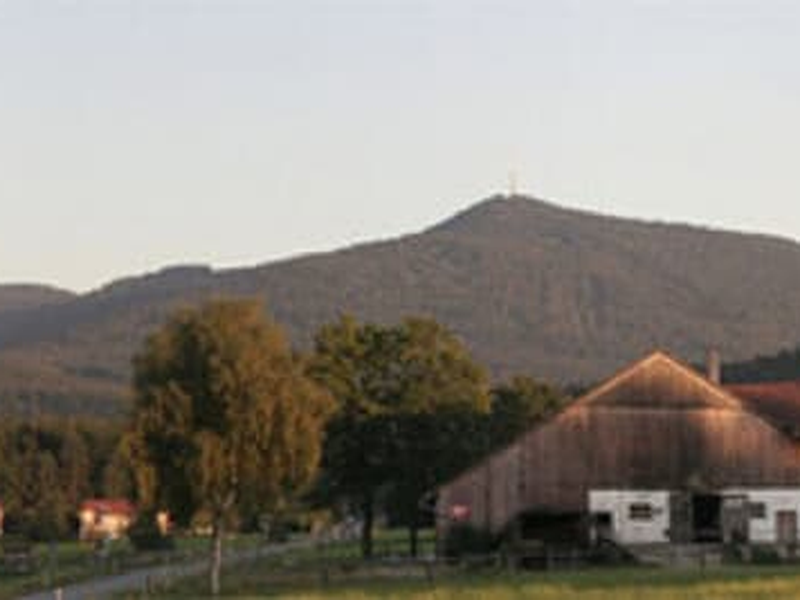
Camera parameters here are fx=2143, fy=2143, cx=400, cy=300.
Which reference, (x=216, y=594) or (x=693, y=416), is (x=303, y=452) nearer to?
(x=216, y=594)

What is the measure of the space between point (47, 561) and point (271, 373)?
101 ft

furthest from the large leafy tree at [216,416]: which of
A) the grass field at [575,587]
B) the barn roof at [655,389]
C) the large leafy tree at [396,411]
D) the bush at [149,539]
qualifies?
the bush at [149,539]

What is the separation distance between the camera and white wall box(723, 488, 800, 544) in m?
76.6

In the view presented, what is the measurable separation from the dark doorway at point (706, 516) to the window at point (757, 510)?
107 centimetres

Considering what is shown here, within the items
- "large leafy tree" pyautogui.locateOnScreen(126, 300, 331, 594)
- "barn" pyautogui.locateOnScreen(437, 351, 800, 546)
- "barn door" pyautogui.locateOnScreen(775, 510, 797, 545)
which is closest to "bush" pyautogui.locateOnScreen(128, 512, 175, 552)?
"barn" pyautogui.locateOnScreen(437, 351, 800, 546)

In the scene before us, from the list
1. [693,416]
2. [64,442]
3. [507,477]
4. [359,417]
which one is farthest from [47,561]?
[64,442]

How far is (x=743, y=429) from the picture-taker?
77.4 meters

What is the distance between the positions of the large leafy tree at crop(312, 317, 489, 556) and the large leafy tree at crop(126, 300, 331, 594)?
2028cm

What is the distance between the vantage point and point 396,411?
82.6 meters

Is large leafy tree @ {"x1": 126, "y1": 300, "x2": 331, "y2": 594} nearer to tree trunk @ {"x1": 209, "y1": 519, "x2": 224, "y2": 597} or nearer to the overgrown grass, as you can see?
tree trunk @ {"x1": 209, "y1": 519, "x2": 224, "y2": 597}

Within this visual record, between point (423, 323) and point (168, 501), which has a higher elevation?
point (423, 323)

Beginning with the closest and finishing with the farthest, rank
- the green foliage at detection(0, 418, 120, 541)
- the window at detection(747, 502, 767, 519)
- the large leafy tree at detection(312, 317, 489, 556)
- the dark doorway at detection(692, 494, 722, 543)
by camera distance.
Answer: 1. the dark doorway at detection(692, 494, 722, 543)
2. the window at detection(747, 502, 767, 519)
3. the large leafy tree at detection(312, 317, 489, 556)
4. the green foliage at detection(0, 418, 120, 541)

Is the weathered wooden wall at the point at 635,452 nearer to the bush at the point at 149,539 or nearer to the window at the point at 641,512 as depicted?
the window at the point at 641,512

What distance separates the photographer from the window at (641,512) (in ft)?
249
